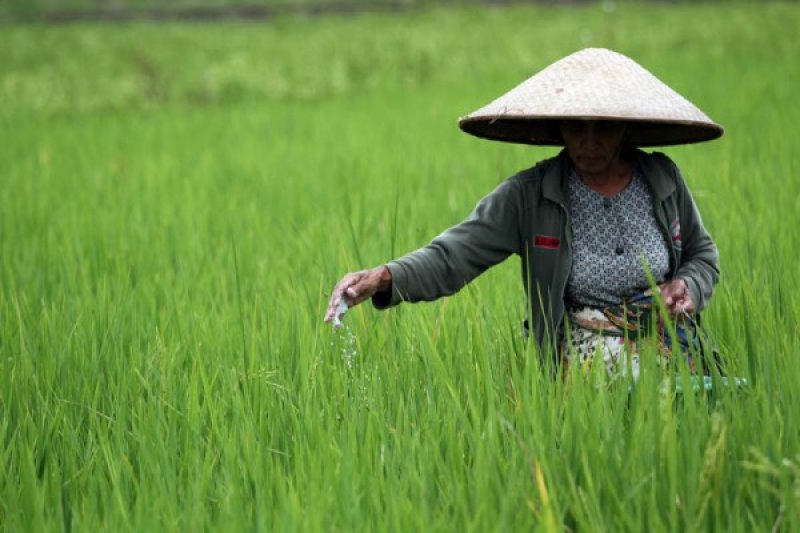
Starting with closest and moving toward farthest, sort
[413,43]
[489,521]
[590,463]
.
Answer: [489,521], [590,463], [413,43]

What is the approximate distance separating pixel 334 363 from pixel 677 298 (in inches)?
25.4

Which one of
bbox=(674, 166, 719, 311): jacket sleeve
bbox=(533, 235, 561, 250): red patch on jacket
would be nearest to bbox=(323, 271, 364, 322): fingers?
bbox=(533, 235, 561, 250): red patch on jacket

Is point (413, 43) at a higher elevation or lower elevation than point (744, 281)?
higher

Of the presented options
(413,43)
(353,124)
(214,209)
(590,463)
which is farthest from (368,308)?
(413,43)

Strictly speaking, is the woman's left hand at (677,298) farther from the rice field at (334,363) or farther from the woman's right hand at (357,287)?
the woman's right hand at (357,287)

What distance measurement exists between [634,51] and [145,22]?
1201cm

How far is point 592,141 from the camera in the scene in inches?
72.2

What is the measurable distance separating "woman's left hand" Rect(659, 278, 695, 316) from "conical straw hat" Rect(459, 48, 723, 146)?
274mm

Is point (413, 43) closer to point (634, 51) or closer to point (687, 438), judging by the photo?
point (634, 51)

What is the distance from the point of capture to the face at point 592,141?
1.84 metres

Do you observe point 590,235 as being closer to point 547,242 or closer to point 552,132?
point 547,242

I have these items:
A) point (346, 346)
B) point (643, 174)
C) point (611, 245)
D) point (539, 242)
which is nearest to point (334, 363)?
point (346, 346)

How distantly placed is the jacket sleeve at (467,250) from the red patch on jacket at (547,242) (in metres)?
0.05

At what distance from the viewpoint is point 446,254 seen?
6.08ft
